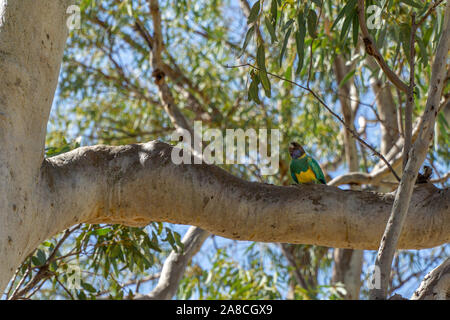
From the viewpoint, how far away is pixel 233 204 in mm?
2037

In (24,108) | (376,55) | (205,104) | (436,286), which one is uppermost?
(205,104)

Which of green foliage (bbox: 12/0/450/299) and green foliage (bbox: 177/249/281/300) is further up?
green foliage (bbox: 12/0/450/299)

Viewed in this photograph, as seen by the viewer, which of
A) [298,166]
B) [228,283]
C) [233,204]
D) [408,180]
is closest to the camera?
[408,180]

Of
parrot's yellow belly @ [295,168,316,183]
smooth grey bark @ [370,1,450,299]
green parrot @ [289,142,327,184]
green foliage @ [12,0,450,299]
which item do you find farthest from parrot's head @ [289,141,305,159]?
smooth grey bark @ [370,1,450,299]

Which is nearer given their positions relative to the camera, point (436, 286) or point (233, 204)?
point (436, 286)

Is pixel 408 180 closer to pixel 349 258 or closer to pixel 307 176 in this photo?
pixel 307 176

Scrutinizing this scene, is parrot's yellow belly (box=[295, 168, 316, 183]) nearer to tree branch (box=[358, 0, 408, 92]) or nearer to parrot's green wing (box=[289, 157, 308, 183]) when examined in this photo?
parrot's green wing (box=[289, 157, 308, 183])

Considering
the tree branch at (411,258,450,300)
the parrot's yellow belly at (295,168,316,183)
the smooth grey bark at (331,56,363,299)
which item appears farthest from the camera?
the smooth grey bark at (331,56,363,299)

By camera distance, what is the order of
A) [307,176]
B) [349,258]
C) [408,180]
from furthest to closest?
[349,258] → [307,176] → [408,180]

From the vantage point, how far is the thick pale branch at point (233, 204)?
6.55ft

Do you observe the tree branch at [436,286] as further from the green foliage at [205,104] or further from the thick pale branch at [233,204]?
the green foliage at [205,104]

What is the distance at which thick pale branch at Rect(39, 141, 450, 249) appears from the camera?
1995 millimetres

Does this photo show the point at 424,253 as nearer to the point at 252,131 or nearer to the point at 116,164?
the point at 252,131

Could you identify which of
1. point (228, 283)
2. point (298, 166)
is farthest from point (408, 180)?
point (228, 283)
